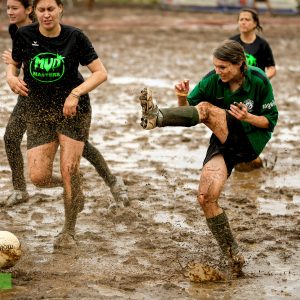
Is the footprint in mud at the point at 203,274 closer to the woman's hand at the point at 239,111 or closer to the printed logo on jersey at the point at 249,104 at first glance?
the woman's hand at the point at 239,111

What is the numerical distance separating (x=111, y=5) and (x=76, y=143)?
2697cm

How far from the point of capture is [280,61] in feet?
66.9

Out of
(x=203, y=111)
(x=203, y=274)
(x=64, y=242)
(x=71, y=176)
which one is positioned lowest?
(x=64, y=242)

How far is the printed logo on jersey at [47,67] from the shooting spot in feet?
23.9

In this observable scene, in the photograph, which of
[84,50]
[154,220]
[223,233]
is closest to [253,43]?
[154,220]

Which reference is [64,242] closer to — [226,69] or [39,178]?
[39,178]

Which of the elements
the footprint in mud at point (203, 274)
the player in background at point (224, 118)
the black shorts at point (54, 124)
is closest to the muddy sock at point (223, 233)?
the player in background at point (224, 118)

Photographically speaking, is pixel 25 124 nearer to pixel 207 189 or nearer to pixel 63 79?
pixel 63 79

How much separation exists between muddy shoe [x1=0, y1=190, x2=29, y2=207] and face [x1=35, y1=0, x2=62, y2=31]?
220 cm

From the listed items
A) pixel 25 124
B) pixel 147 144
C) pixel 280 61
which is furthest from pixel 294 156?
pixel 280 61

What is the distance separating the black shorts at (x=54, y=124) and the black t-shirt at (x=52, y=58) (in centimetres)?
12

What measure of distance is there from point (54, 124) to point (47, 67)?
0.49 meters

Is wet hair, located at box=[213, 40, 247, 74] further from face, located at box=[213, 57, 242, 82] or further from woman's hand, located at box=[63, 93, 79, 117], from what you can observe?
woman's hand, located at box=[63, 93, 79, 117]

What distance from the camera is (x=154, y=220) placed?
8.46m
